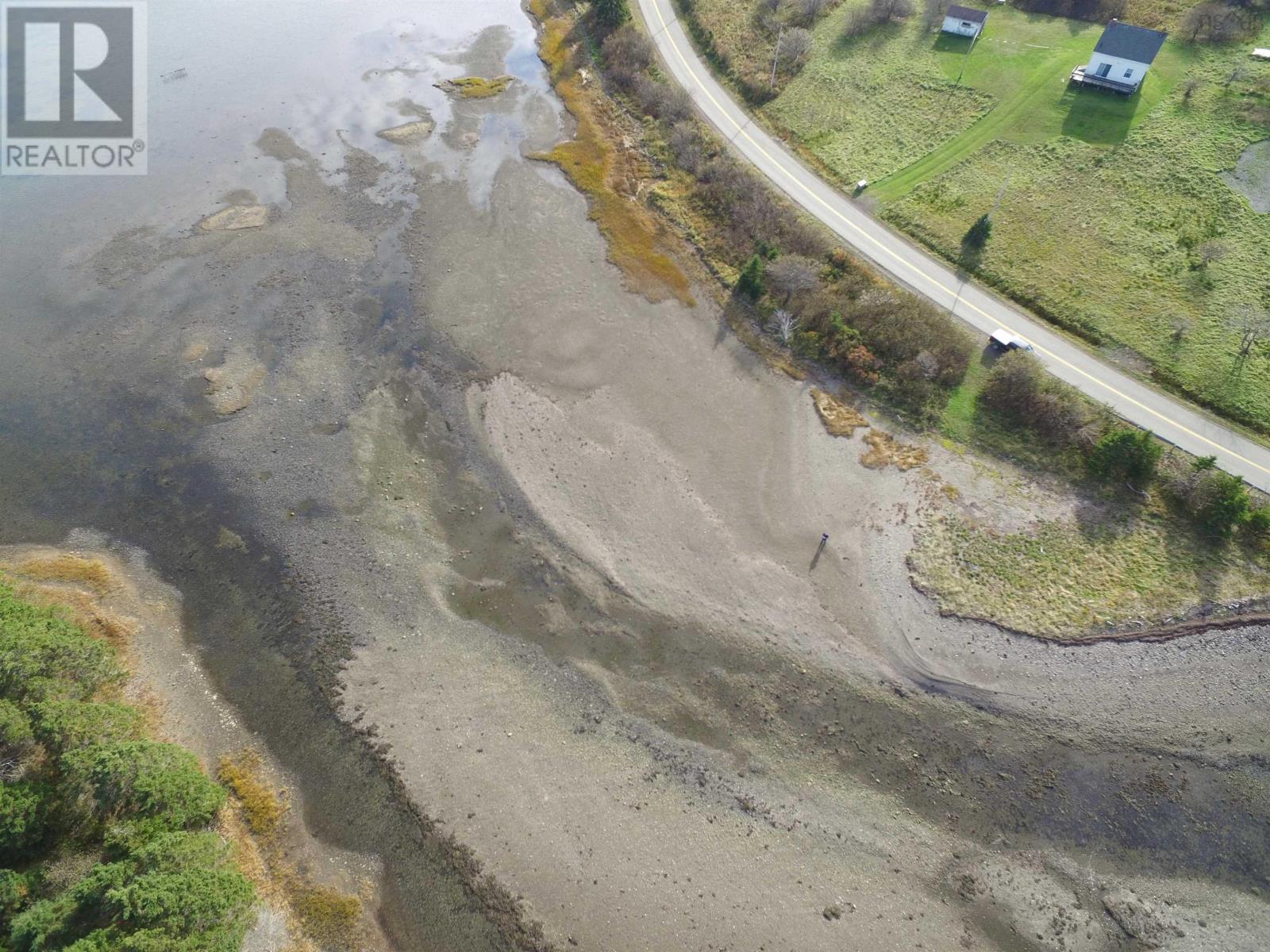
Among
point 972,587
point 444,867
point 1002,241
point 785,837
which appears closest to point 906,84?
point 1002,241

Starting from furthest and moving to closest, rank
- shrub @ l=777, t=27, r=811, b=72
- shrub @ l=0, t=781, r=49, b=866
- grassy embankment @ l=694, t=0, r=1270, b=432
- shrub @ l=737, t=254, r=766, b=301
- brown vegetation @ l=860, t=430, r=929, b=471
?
shrub @ l=777, t=27, r=811, b=72 → shrub @ l=737, t=254, r=766, b=301 → grassy embankment @ l=694, t=0, r=1270, b=432 → brown vegetation @ l=860, t=430, r=929, b=471 → shrub @ l=0, t=781, r=49, b=866

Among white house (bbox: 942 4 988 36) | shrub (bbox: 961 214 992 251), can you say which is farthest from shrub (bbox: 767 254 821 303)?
white house (bbox: 942 4 988 36)

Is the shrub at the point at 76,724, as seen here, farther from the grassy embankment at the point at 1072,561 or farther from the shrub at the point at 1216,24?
the shrub at the point at 1216,24

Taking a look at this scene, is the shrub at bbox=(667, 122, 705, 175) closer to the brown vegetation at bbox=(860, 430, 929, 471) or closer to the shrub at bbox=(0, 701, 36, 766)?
the brown vegetation at bbox=(860, 430, 929, 471)


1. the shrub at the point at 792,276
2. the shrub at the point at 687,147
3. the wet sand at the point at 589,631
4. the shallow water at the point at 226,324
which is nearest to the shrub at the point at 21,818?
the shallow water at the point at 226,324

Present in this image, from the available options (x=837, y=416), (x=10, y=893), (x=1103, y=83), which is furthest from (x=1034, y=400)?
(x=10, y=893)

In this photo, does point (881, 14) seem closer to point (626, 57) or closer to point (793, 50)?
point (793, 50)
